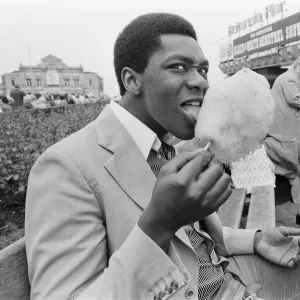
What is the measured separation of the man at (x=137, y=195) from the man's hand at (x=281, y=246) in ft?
0.90

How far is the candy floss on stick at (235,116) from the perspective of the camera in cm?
129

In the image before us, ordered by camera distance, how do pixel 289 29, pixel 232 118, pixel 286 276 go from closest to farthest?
1. pixel 232 118
2. pixel 286 276
3. pixel 289 29

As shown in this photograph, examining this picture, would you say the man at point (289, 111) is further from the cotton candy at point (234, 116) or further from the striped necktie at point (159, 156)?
the cotton candy at point (234, 116)

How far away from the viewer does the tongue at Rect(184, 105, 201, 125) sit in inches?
52.2

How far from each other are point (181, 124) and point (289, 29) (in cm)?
2872

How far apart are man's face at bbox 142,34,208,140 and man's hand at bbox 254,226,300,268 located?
3.12 ft

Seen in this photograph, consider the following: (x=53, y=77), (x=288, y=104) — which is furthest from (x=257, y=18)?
(x=53, y=77)

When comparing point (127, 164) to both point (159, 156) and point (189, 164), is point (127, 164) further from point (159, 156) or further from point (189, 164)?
point (189, 164)

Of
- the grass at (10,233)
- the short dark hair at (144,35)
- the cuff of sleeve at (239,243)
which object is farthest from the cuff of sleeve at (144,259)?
the grass at (10,233)

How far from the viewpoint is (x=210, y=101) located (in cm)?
132

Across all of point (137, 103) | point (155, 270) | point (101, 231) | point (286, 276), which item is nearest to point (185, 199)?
point (155, 270)

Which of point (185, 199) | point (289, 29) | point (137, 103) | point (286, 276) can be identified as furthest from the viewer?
point (289, 29)

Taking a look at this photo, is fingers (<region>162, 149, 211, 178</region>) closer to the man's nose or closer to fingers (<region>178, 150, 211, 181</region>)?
fingers (<region>178, 150, 211, 181</region>)

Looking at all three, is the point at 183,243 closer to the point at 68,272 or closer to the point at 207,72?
the point at 68,272
